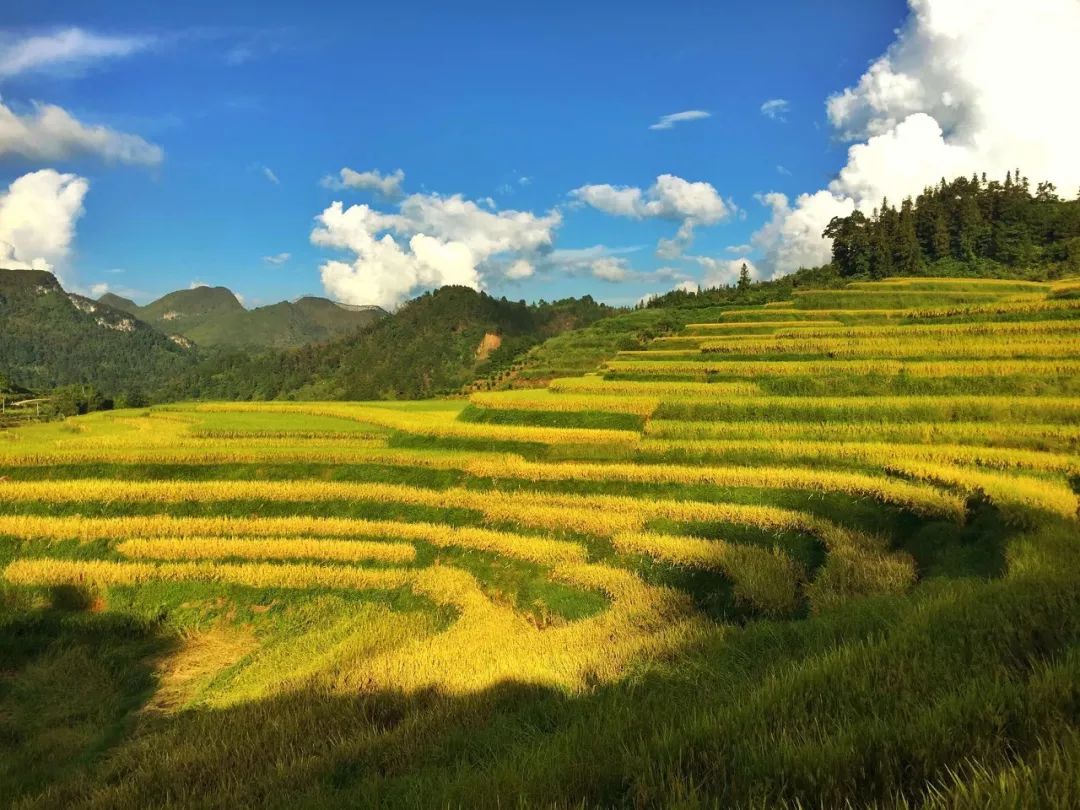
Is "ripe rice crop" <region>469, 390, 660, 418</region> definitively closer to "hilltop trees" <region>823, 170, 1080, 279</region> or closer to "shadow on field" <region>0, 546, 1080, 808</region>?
"shadow on field" <region>0, 546, 1080, 808</region>

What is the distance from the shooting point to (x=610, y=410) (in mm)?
25109

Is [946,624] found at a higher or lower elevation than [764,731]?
lower

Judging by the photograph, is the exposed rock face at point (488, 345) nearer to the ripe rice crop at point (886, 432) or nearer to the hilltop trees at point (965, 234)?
the hilltop trees at point (965, 234)

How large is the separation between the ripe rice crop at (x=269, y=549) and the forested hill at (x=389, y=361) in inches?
4537

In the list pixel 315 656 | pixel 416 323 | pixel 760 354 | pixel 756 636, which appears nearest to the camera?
pixel 756 636

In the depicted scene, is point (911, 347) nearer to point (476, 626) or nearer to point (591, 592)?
point (591, 592)

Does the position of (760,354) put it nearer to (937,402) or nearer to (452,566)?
(937,402)

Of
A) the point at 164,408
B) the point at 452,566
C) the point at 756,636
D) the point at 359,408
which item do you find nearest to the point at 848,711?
the point at 756,636

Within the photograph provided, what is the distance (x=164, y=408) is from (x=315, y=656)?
38849mm

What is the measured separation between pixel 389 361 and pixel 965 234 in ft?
445

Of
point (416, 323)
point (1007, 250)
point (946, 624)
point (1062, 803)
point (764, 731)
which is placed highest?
point (416, 323)

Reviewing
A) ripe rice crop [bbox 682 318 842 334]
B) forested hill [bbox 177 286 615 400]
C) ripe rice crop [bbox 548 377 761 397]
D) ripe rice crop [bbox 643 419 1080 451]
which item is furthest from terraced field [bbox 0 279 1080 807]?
forested hill [bbox 177 286 615 400]

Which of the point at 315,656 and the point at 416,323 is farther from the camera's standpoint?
the point at 416,323

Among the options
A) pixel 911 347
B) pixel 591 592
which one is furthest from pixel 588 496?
pixel 911 347
